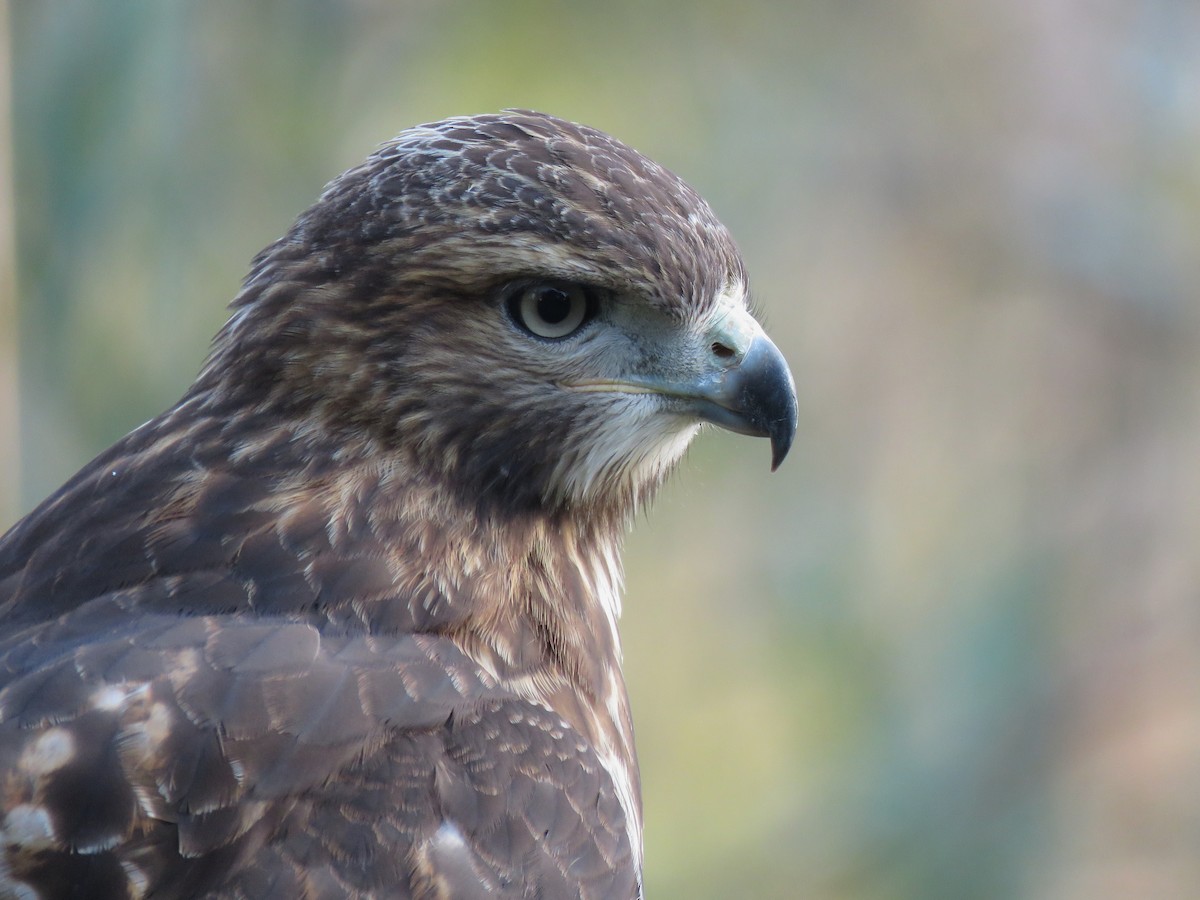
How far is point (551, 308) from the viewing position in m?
2.68

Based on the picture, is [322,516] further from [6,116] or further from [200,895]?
[6,116]

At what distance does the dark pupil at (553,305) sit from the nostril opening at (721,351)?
0.27 meters

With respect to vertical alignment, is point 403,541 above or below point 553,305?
below

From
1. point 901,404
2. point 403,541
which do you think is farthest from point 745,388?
point 901,404

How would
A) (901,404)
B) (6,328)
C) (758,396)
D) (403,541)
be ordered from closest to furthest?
(403,541) → (758,396) → (6,328) → (901,404)

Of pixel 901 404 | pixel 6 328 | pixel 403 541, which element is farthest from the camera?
pixel 901 404

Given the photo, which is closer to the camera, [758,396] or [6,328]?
[758,396]

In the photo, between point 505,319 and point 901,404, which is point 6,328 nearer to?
point 505,319

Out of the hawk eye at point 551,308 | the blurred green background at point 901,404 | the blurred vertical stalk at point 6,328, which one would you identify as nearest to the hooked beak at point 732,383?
the hawk eye at point 551,308

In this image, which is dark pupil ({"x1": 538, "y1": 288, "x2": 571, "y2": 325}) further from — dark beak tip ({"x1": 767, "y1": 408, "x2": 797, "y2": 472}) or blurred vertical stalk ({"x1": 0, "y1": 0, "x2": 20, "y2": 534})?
blurred vertical stalk ({"x1": 0, "y1": 0, "x2": 20, "y2": 534})

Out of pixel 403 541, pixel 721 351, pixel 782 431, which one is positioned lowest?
pixel 403 541

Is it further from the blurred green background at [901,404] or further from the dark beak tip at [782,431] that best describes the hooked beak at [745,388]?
the blurred green background at [901,404]

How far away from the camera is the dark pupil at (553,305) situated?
2658mm

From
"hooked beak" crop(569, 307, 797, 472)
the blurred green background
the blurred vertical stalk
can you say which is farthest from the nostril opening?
the blurred green background
